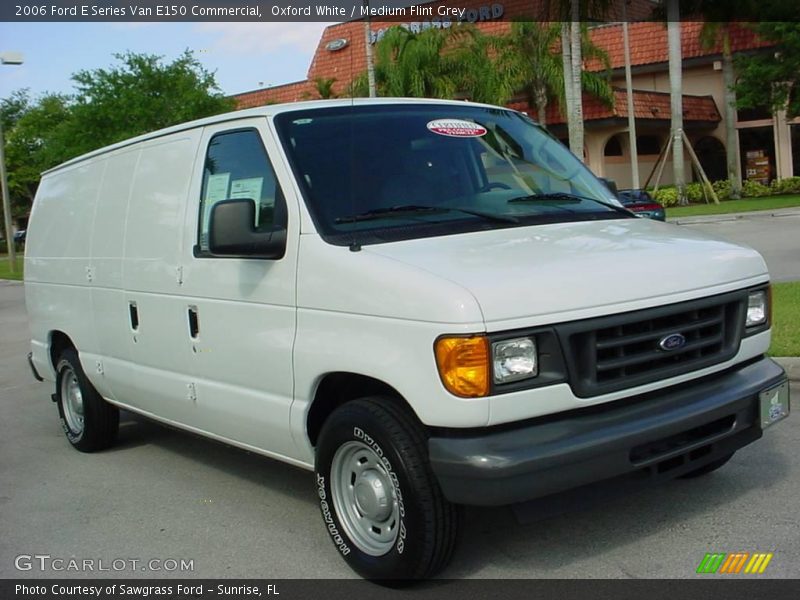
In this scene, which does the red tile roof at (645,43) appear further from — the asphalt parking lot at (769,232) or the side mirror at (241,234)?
the side mirror at (241,234)

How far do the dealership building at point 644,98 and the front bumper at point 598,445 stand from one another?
33.4 meters

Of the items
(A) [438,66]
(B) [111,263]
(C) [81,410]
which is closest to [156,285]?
(B) [111,263]

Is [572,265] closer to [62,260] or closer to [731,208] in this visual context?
[62,260]

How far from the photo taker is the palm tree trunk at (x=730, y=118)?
35312 millimetres

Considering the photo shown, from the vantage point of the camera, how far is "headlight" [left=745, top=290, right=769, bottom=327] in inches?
173

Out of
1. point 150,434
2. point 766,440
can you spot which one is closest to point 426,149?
point 766,440

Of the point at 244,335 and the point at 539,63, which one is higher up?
the point at 539,63

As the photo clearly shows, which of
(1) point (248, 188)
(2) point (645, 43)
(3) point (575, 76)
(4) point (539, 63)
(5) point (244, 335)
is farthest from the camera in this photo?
(2) point (645, 43)

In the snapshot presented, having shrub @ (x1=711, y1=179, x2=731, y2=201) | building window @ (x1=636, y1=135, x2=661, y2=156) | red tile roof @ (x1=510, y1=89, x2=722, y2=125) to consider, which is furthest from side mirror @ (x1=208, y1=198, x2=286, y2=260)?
building window @ (x1=636, y1=135, x2=661, y2=156)

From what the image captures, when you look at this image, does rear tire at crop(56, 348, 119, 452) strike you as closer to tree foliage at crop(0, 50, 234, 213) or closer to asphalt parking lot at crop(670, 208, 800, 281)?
asphalt parking lot at crop(670, 208, 800, 281)

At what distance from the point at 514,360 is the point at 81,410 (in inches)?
170

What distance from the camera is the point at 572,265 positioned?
12.5ft

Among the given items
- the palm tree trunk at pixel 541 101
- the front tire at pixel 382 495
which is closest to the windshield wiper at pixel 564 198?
the front tire at pixel 382 495

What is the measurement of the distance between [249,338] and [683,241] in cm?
219
